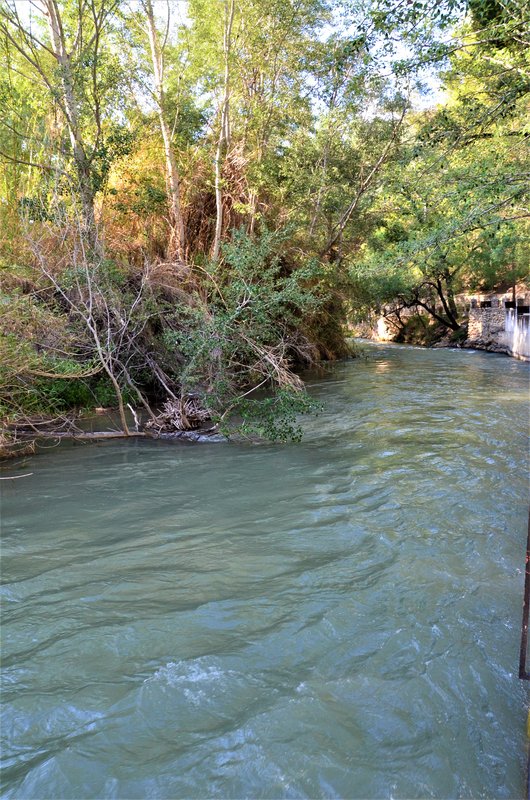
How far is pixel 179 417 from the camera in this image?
401 inches

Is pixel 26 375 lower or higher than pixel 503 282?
lower

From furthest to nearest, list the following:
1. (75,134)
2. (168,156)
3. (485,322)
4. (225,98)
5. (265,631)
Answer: (485,322) → (168,156) → (225,98) → (75,134) → (265,631)

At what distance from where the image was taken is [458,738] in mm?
2896

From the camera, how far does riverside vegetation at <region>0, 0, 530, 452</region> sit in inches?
317

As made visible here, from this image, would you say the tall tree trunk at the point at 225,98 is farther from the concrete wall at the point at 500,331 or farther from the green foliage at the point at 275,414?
the concrete wall at the point at 500,331

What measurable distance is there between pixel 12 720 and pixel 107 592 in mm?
1410

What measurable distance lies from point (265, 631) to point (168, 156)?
462 inches

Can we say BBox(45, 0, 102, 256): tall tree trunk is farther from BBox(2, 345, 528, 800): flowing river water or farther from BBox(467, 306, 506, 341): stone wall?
BBox(467, 306, 506, 341): stone wall

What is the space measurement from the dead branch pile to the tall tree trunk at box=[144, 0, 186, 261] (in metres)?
3.99

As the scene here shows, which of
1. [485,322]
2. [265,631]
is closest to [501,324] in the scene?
[485,322]

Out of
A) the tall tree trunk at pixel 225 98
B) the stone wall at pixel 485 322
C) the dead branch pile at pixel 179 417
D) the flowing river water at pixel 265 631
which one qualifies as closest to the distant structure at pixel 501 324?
the stone wall at pixel 485 322

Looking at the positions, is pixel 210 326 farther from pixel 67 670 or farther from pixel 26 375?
pixel 67 670

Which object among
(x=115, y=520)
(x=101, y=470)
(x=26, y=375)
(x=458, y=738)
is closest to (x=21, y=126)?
(x=26, y=375)

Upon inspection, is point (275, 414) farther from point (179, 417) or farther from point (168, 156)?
point (168, 156)
